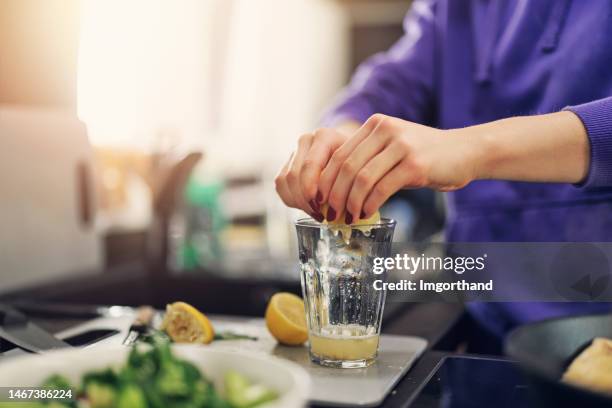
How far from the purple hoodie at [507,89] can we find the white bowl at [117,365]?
1.36 feet

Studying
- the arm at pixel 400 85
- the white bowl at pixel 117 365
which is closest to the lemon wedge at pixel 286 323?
the white bowl at pixel 117 365

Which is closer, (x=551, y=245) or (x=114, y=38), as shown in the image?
(x=551, y=245)

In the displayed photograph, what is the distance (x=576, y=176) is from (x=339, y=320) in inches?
11.6

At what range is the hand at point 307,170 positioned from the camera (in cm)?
70

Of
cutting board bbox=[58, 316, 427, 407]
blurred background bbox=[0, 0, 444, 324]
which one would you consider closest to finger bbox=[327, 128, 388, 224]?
cutting board bbox=[58, 316, 427, 407]

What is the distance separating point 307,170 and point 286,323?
18 centimetres

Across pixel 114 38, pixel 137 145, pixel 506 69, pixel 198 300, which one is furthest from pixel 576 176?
pixel 114 38

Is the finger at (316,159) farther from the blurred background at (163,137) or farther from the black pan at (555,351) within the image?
the blurred background at (163,137)

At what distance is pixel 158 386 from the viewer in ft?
1.53

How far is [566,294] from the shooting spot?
868 mm

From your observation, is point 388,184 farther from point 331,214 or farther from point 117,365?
point 117,365

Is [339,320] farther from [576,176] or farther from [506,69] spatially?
[506,69]

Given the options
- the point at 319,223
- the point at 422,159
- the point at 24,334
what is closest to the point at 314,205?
the point at 319,223

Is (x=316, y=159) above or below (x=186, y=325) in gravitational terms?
above
